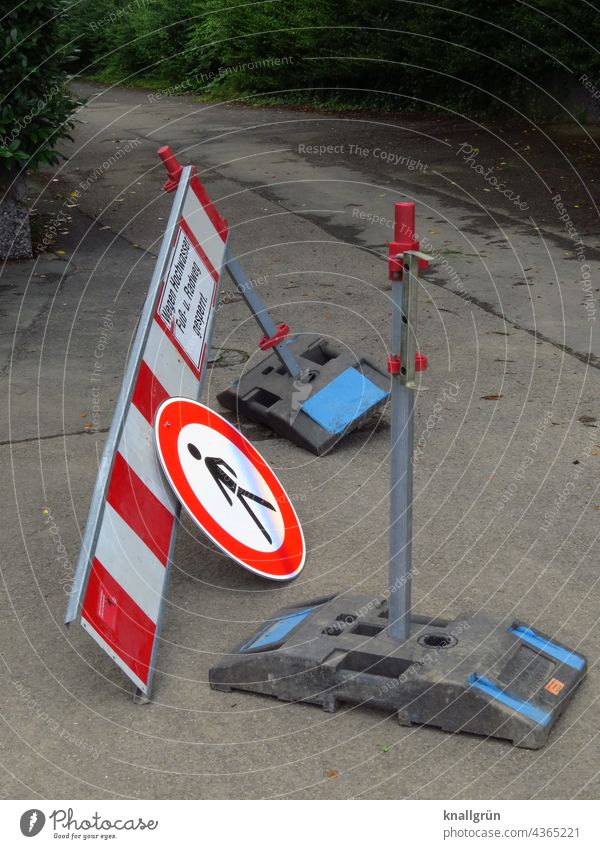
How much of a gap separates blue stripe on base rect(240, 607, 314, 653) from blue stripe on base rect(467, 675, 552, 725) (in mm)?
716

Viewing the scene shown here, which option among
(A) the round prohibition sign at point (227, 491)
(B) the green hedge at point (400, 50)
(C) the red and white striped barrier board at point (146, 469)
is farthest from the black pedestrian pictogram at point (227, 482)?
(B) the green hedge at point (400, 50)

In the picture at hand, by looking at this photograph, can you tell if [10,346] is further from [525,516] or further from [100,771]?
[100,771]

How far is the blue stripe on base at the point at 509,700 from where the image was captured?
3.38 meters

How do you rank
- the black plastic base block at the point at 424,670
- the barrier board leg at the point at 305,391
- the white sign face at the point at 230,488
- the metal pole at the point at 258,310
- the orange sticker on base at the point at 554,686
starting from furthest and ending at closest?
the barrier board leg at the point at 305,391 < the metal pole at the point at 258,310 < the white sign face at the point at 230,488 < the orange sticker on base at the point at 554,686 < the black plastic base block at the point at 424,670

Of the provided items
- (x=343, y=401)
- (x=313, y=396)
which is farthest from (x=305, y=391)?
(x=343, y=401)

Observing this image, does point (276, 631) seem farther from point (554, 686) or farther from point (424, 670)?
point (554, 686)

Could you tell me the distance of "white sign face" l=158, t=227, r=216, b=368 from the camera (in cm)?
460

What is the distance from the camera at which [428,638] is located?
3.68 m

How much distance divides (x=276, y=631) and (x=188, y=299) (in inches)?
63.6

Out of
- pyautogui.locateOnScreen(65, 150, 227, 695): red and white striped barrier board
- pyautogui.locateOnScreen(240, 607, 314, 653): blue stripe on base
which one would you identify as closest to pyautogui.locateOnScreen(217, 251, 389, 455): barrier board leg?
pyautogui.locateOnScreen(65, 150, 227, 695): red and white striped barrier board

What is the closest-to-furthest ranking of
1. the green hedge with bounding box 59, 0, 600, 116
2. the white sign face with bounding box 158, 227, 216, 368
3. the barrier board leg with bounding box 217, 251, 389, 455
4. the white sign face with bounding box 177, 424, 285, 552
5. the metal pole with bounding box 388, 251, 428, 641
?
the metal pole with bounding box 388, 251, 428, 641
the white sign face with bounding box 177, 424, 285, 552
the white sign face with bounding box 158, 227, 216, 368
the barrier board leg with bounding box 217, 251, 389, 455
the green hedge with bounding box 59, 0, 600, 116

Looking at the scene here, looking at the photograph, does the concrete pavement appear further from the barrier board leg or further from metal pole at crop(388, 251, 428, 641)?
metal pole at crop(388, 251, 428, 641)

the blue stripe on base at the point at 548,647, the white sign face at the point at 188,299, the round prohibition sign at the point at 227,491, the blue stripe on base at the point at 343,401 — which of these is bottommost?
the blue stripe on base at the point at 548,647

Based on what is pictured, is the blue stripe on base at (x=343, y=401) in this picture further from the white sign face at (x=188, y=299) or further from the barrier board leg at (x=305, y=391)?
the white sign face at (x=188, y=299)
